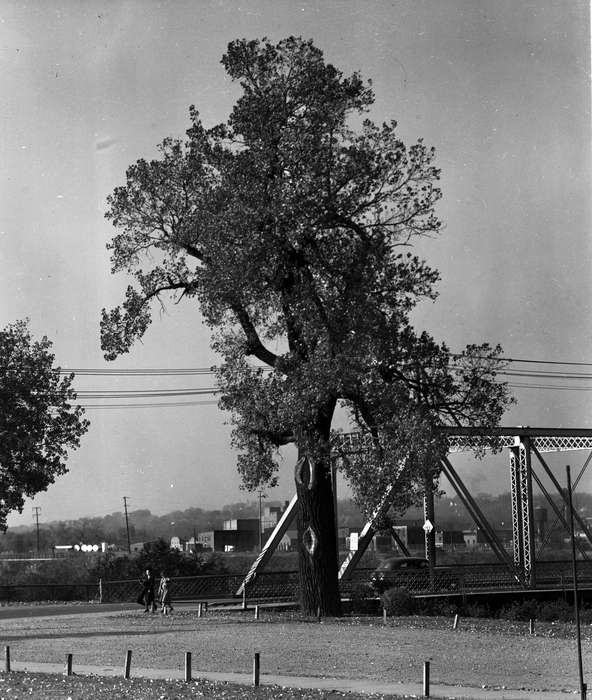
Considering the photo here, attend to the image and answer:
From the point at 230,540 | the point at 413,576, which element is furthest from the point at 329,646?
the point at 230,540

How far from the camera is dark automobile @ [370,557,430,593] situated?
47544 mm

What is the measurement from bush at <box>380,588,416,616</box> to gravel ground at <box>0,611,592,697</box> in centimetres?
242

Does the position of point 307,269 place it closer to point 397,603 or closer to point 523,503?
point 397,603

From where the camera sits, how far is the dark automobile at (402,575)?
47544 mm

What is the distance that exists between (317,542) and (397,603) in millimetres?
4089

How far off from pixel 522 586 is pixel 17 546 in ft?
488

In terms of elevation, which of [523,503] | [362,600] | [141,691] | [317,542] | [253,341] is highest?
[253,341]

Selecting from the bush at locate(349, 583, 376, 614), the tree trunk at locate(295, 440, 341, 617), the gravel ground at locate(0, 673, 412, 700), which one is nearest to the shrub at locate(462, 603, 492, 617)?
the bush at locate(349, 583, 376, 614)

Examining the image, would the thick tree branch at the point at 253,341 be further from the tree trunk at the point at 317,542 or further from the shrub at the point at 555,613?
the shrub at the point at 555,613

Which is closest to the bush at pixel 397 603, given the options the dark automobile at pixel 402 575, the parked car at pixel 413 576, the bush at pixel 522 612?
the bush at pixel 522 612

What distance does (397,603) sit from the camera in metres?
35.2

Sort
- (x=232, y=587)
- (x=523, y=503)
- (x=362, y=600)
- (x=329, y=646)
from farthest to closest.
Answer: (x=523, y=503)
(x=232, y=587)
(x=362, y=600)
(x=329, y=646)

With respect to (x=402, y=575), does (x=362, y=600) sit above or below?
below

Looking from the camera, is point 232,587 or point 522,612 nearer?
point 522,612
